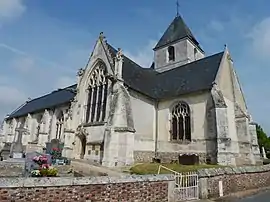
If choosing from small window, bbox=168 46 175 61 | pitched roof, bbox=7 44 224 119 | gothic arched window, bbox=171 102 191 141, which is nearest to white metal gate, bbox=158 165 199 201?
gothic arched window, bbox=171 102 191 141

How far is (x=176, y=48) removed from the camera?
108 ft

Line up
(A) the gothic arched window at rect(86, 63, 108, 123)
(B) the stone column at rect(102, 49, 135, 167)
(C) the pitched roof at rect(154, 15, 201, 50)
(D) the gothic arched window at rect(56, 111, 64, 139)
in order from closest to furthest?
(B) the stone column at rect(102, 49, 135, 167) → (A) the gothic arched window at rect(86, 63, 108, 123) → (D) the gothic arched window at rect(56, 111, 64, 139) → (C) the pitched roof at rect(154, 15, 201, 50)

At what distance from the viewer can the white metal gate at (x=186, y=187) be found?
26.2ft

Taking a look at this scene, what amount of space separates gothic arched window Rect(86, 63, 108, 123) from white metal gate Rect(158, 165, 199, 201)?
1265 centimetres

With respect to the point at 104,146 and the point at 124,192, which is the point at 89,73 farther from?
the point at 124,192

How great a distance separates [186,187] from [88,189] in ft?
12.9

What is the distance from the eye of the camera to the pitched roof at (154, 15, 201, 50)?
33.2 m

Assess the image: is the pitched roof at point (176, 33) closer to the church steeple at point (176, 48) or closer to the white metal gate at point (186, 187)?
the church steeple at point (176, 48)

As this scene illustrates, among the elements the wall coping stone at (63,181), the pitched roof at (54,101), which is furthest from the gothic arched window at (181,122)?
the pitched roof at (54,101)

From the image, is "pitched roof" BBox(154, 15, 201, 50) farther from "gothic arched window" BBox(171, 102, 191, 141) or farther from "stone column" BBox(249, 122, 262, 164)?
"stone column" BBox(249, 122, 262, 164)

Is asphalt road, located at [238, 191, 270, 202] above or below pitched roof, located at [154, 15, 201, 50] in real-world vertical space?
below

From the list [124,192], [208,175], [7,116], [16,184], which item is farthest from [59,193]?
[7,116]

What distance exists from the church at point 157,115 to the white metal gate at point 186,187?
923 centimetres

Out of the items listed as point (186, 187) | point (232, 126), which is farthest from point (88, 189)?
point (232, 126)
